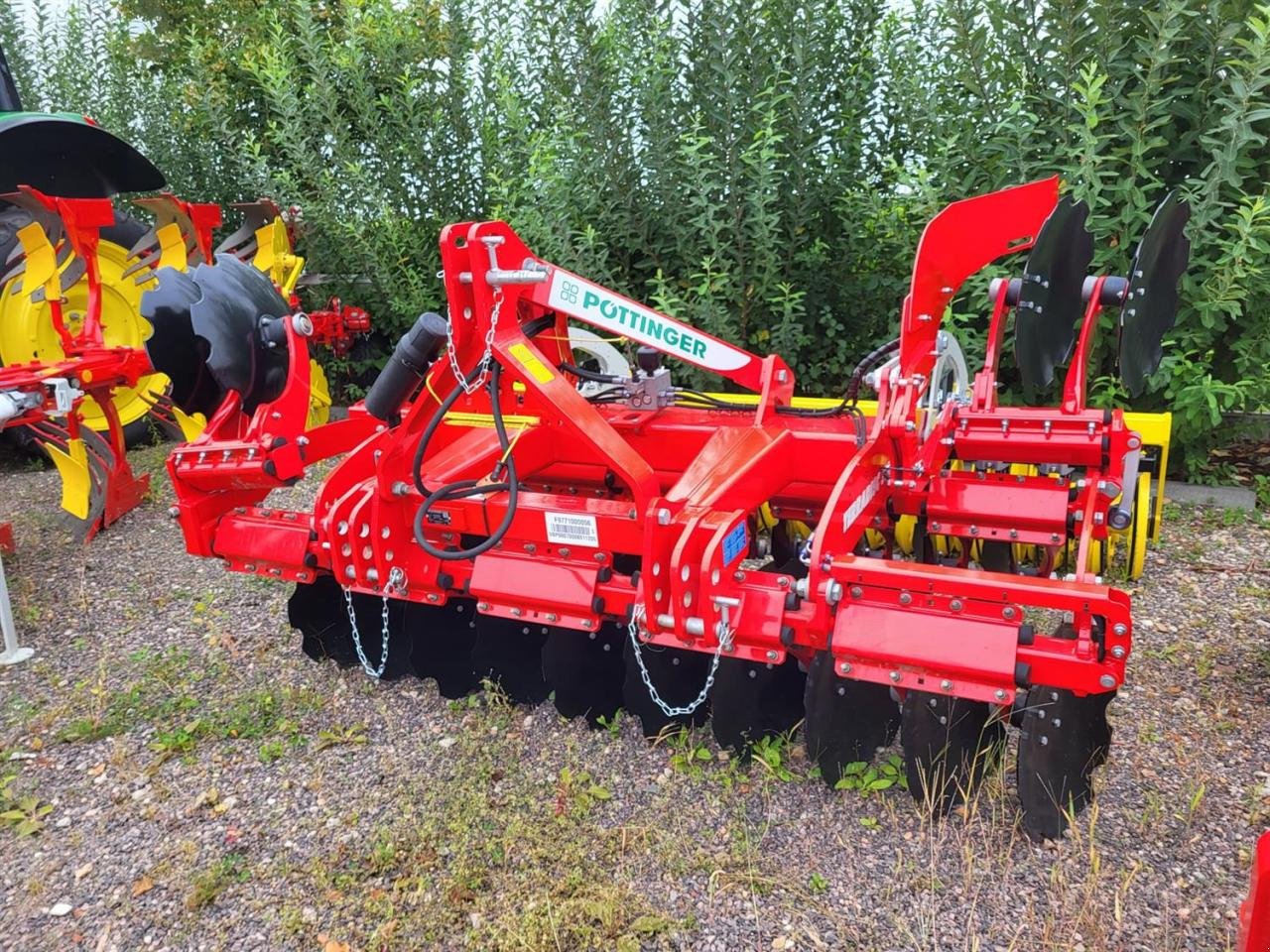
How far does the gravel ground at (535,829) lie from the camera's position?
82.5 inches

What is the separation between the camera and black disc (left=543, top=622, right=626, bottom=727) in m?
2.91

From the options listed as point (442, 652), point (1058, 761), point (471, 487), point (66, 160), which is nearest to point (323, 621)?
point (442, 652)

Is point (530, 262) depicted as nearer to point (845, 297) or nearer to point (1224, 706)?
point (1224, 706)

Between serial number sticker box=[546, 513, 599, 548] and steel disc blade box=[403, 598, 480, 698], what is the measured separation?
78cm

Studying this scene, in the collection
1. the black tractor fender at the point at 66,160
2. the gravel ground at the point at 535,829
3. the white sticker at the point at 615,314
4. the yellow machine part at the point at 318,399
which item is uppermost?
the black tractor fender at the point at 66,160

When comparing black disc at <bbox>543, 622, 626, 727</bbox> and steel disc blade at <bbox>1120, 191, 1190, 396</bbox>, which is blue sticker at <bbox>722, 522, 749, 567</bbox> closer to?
black disc at <bbox>543, 622, 626, 727</bbox>

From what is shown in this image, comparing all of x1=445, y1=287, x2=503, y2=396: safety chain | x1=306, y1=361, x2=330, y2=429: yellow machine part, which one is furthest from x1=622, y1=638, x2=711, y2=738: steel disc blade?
x1=306, y1=361, x2=330, y2=429: yellow machine part

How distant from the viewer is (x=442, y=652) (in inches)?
123

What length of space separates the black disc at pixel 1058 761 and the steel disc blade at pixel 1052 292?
1.18m

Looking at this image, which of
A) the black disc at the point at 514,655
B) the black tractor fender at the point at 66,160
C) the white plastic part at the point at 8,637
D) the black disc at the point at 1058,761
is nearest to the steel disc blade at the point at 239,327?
the black disc at the point at 514,655

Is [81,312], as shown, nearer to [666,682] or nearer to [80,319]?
[80,319]

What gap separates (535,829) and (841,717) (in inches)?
36.6

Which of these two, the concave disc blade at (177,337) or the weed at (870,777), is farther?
the concave disc blade at (177,337)

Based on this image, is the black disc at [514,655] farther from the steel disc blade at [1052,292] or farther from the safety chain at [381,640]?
the steel disc blade at [1052,292]
